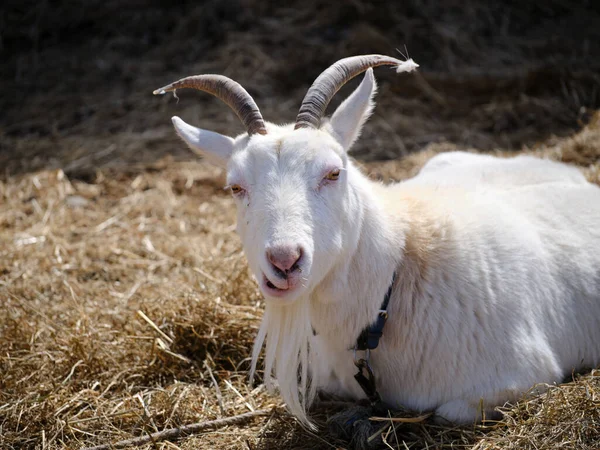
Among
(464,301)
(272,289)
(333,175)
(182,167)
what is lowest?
(182,167)

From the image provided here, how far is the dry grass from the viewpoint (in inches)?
131

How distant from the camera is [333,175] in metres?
3.09

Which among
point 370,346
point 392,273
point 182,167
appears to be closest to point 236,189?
point 392,273

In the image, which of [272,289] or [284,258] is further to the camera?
[272,289]

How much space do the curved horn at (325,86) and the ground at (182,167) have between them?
1.67 meters

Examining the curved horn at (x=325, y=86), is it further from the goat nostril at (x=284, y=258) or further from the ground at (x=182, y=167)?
the ground at (x=182, y=167)

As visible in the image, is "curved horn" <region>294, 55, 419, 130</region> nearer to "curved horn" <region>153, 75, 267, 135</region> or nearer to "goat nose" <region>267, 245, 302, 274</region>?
"curved horn" <region>153, 75, 267, 135</region>

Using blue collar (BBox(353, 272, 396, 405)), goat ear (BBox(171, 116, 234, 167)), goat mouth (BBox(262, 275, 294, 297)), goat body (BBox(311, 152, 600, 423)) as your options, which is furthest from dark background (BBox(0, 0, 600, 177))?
goat mouth (BBox(262, 275, 294, 297))

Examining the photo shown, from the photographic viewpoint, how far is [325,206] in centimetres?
300

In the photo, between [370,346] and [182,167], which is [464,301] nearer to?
[370,346]

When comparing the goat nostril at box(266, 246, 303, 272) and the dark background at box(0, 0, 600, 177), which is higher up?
the goat nostril at box(266, 246, 303, 272)

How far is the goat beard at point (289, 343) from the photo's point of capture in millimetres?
3232

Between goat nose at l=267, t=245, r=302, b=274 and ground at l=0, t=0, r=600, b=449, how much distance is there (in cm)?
114

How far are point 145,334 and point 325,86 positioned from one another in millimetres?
2241
